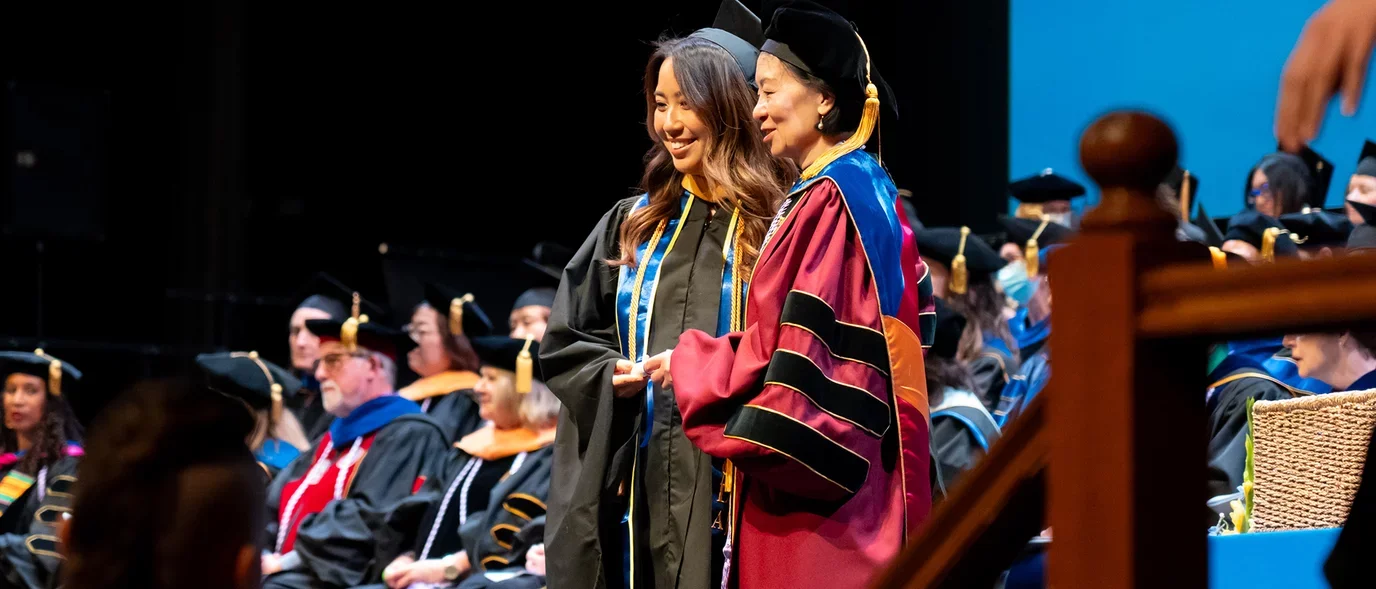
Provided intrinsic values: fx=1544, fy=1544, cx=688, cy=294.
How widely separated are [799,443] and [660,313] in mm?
669

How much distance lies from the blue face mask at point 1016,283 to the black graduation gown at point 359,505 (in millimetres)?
2782

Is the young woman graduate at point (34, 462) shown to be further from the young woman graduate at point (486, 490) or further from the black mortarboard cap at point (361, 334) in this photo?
the young woman graduate at point (486, 490)

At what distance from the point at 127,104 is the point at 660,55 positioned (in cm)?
786

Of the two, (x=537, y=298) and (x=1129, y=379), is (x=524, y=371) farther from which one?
(x=1129, y=379)

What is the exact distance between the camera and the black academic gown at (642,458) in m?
2.94

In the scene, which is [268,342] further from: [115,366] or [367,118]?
[367,118]

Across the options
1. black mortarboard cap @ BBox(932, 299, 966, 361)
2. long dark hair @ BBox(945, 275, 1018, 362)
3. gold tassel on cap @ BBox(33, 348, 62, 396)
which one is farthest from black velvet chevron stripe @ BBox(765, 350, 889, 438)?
gold tassel on cap @ BBox(33, 348, 62, 396)

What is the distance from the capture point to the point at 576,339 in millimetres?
3188

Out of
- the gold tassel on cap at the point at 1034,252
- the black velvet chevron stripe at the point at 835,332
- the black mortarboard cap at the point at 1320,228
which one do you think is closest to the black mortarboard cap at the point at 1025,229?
the gold tassel on cap at the point at 1034,252

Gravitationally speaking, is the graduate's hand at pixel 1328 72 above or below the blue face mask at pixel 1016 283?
above

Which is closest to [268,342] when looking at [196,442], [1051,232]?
[1051,232]

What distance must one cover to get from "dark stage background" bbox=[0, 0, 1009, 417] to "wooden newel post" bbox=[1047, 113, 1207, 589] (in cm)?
774

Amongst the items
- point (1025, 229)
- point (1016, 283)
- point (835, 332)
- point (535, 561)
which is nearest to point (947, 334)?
point (535, 561)

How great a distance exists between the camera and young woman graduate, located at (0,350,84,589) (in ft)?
21.0
